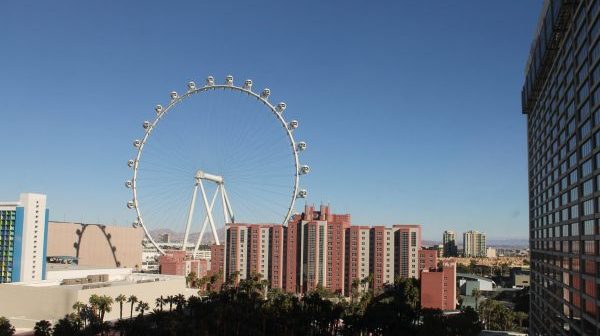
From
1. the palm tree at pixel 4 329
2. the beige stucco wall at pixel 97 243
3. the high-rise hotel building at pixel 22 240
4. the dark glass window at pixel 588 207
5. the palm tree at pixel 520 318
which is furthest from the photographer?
the beige stucco wall at pixel 97 243

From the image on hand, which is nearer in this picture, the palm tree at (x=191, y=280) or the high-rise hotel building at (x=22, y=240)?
the high-rise hotel building at (x=22, y=240)

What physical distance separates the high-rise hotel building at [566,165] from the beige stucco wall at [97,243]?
105 meters

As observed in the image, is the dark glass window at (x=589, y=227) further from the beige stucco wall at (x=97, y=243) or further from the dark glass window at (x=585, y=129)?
the beige stucco wall at (x=97, y=243)

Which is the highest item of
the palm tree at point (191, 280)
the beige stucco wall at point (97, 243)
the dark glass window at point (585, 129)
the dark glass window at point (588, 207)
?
the dark glass window at point (585, 129)

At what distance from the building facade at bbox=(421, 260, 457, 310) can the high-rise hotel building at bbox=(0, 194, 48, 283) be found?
62.2m

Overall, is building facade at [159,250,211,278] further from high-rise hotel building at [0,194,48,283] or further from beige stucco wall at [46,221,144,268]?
high-rise hotel building at [0,194,48,283]

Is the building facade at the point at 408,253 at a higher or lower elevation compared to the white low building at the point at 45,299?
higher

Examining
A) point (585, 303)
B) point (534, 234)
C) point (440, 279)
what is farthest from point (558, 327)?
point (440, 279)

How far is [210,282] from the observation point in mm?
106688

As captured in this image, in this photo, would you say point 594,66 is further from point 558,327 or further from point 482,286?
point 482,286

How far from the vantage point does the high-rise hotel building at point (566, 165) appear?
32562 mm

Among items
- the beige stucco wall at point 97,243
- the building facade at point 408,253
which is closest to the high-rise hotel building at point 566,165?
the building facade at point 408,253

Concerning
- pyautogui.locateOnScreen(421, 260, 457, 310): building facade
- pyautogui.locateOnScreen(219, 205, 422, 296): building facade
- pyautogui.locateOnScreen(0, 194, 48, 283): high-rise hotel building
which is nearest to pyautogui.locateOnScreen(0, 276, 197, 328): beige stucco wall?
pyautogui.locateOnScreen(0, 194, 48, 283): high-rise hotel building

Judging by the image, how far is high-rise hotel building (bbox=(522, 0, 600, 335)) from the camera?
3256cm
